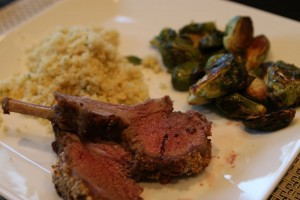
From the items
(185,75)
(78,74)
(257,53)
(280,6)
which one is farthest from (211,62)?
(280,6)

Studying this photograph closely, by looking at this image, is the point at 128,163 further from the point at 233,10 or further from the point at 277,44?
the point at 233,10

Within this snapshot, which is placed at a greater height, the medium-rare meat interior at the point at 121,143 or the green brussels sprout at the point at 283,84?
the green brussels sprout at the point at 283,84

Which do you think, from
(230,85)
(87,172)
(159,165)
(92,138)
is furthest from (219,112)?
(87,172)

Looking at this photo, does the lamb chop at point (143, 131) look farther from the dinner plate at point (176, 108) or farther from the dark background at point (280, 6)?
the dark background at point (280, 6)

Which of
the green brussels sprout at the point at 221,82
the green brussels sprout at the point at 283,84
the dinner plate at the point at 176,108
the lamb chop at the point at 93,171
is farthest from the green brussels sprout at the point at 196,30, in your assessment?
the lamb chop at the point at 93,171

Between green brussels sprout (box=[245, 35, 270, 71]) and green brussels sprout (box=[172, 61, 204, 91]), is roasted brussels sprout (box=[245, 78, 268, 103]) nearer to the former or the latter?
green brussels sprout (box=[245, 35, 270, 71])

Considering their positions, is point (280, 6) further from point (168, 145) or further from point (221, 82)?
point (168, 145)
